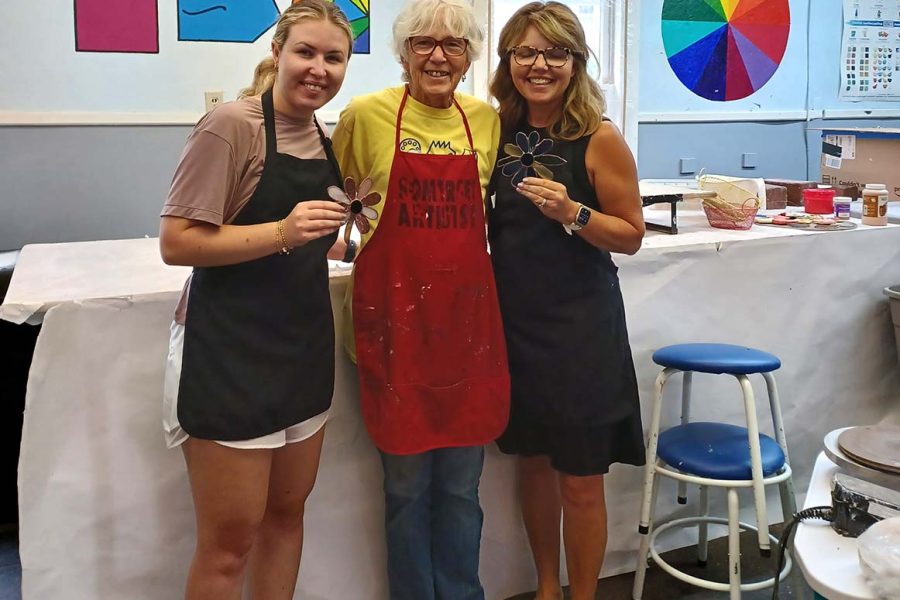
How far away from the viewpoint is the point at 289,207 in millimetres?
1349

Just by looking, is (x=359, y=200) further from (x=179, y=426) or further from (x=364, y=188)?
Answer: (x=179, y=426)

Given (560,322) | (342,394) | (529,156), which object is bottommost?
(342,394)

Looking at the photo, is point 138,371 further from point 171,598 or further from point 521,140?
point 521,140

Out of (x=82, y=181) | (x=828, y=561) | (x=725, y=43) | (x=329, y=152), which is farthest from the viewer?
(x=725, y=43)

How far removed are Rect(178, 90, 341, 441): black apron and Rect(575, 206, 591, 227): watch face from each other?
0.47m

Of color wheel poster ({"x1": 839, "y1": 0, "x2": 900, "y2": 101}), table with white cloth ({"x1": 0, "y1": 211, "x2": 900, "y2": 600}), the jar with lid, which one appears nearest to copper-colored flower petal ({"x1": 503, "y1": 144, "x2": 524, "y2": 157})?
table with white cloth ({"x1": 0, "y1": 211, "x2": 900, "y2": 600})

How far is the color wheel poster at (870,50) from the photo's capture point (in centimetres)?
450

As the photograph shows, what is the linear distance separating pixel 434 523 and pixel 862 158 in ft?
7.18

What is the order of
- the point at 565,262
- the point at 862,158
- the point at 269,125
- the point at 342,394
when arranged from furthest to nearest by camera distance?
the point at 862,158 → the point at 342,394 → the point at 565,262 → the point at 269,125

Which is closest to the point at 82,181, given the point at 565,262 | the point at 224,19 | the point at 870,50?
the point at 224,19

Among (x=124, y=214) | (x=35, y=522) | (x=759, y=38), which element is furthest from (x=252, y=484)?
(x=759, y=38)

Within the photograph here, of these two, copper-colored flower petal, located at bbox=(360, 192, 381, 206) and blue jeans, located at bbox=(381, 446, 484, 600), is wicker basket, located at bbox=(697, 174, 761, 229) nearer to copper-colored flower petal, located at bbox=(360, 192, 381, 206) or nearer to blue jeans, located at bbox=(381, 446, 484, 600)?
blue jeans, located at bbox=(381, 446, 484, 600)

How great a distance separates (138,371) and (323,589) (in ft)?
2.15

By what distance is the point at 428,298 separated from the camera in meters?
1.56
